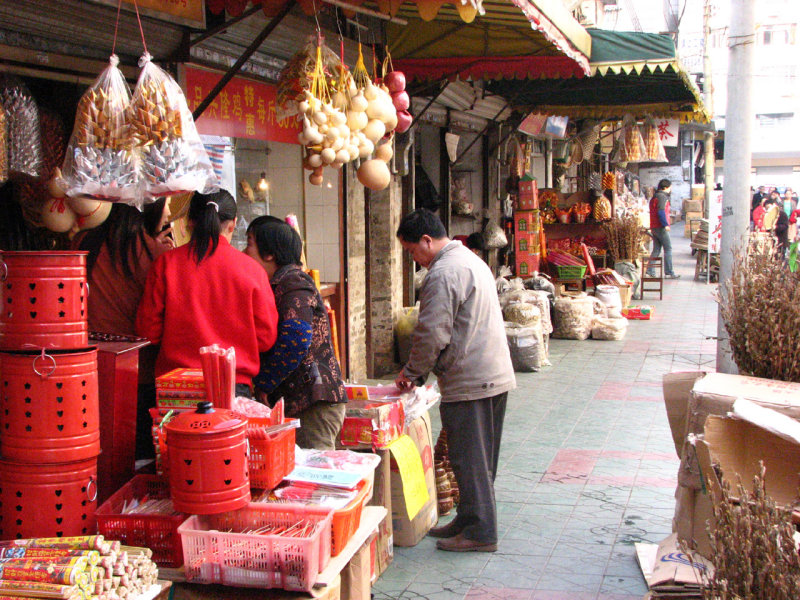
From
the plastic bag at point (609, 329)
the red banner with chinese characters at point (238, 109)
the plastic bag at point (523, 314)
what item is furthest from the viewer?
the plastic bag at point (609, 329)

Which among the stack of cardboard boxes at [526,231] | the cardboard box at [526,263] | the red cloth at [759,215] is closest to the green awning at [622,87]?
the stack of cardboard boxes at [526,231]

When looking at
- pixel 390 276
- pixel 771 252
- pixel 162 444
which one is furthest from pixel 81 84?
pixel 390 276

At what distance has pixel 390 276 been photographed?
8.38 meters

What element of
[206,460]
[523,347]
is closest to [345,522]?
[206,460]

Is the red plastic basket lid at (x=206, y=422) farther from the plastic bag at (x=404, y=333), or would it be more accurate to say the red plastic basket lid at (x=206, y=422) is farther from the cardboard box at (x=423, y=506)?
the plastic bag at (x=404, y=333)

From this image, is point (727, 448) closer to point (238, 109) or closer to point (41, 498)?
point (41, 498)

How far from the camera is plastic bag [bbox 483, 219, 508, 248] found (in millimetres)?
12883

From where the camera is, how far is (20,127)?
3596mm

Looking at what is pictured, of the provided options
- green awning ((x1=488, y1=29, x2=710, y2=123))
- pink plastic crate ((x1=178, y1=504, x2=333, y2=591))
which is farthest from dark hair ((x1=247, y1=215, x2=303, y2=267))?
green awning ((x1=488, y1=29, x2=710, y2=123))

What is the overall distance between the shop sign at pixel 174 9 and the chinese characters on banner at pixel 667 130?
10.0 meters

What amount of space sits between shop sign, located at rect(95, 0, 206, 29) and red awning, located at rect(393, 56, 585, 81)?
11.0 feet

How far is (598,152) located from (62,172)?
17145 mm

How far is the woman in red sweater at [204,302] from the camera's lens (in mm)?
3314

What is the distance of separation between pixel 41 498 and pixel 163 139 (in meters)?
1.41
